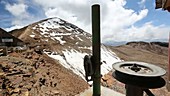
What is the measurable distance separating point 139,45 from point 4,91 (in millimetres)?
31345

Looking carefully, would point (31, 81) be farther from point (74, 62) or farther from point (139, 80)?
point (74, 62)

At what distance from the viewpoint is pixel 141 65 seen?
8.21 feet

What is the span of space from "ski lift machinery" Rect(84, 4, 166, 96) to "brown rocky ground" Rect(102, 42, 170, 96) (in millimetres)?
4633

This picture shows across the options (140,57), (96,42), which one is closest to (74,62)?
(96,42)

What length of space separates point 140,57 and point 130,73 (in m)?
18.8

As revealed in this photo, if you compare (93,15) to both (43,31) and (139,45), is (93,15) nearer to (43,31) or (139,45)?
(43,31)

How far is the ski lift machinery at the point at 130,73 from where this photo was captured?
199 centimetres

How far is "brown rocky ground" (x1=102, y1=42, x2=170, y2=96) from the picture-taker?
24.1ft

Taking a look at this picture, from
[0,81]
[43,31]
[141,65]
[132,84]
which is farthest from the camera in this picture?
[43,31]

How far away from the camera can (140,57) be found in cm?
1973

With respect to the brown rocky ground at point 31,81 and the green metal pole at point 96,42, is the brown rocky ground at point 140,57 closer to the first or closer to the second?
the brown rocky ground at point 31,81

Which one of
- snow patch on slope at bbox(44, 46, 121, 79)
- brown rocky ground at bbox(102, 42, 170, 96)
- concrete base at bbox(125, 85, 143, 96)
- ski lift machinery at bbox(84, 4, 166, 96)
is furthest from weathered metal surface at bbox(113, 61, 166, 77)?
snow patch on slope at bbox(44, 46, 121, 79)

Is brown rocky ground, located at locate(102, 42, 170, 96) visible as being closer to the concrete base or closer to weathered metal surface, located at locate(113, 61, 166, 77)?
weathered metal surface, located at locate(113, 61, 166, 77)

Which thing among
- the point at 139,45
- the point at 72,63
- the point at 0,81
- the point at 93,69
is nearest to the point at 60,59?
the point at 72,63
